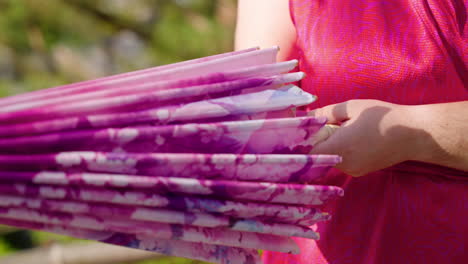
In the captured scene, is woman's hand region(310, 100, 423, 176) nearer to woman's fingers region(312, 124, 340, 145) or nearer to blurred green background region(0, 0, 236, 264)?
woman's fingers region(312, 124, 340, 145)

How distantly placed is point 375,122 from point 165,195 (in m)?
0.27

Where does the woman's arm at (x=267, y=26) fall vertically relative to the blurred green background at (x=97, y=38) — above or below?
below

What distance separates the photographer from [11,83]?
291 cm

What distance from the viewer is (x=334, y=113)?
65 centimetres

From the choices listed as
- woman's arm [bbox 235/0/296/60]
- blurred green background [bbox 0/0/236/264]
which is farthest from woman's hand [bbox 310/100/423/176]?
blurred green background [bbox 0/0/236/264]

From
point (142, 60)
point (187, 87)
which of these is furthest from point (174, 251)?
point (142, 60)

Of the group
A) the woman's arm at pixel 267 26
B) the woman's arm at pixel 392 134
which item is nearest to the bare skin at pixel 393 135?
the woman's arm at pixel 392 134

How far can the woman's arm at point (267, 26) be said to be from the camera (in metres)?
0.78

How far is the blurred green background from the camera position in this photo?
2.84 meters

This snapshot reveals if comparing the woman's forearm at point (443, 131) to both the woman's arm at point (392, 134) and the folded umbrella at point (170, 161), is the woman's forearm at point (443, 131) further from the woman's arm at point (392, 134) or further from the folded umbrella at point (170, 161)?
the folded umbrella at point (170, 161)

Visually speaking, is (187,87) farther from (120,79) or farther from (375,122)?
(375,122)

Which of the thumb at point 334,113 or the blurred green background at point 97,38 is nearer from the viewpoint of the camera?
the thumb at point 334,113

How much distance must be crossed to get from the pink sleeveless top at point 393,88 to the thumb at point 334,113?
0.05 m

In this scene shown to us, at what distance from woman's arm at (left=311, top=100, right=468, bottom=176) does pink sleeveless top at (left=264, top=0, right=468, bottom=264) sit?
38 mm
